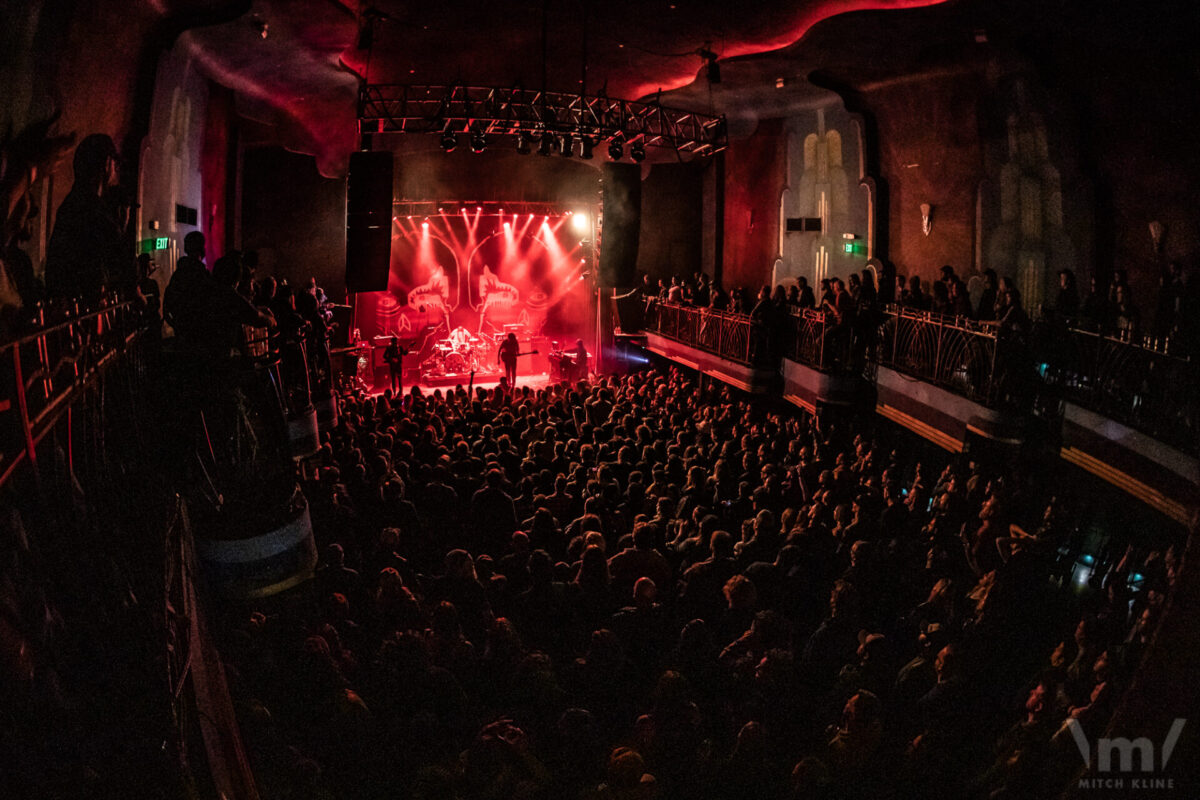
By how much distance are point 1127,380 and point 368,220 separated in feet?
34.0

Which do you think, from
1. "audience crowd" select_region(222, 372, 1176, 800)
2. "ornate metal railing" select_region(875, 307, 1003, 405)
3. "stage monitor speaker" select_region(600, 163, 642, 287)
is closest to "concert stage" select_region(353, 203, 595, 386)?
"stage monitor speaker" select_region(600, 163, 642, 287)

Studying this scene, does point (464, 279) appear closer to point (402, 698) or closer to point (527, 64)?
point (527, 64)

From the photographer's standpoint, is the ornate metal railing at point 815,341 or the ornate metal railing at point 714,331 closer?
the ornate metal railing at point 815,341

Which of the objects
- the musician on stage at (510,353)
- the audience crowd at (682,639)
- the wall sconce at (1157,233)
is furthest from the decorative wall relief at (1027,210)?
the musician on stage at (510,353)

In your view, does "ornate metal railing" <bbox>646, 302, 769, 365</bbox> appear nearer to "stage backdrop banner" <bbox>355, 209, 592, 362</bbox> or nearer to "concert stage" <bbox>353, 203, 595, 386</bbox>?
"concert stage" <bbox>353, 203, 595, 386</bbox>

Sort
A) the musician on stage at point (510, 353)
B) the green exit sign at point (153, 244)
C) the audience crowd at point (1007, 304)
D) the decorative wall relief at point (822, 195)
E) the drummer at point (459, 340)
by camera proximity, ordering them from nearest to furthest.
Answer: the audience crowd at point (1007, 304) → the green exit sign at point (153, 244) → the decorative wall relief at point (822, 195) → the musician on stage at point (510, 353) → the drummer at point (459, 340)

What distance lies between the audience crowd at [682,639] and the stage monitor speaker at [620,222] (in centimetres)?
985

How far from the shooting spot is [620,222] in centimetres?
1703

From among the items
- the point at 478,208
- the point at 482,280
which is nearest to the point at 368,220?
the point at 478,208

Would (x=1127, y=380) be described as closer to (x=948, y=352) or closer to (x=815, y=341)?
(x=948, y=352)

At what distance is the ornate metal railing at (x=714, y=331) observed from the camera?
44.6 feet

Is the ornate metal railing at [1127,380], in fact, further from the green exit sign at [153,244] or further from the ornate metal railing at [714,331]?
the green exit sign at [153,244]

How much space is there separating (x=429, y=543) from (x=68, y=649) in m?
3.71

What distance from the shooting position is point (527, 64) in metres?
14.3
